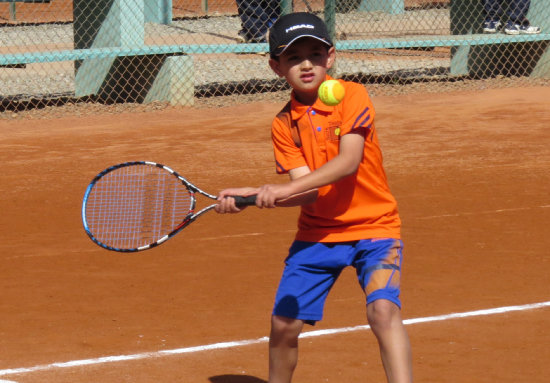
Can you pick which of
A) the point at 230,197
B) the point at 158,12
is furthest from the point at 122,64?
the point at 230,197

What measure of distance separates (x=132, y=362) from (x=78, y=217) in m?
3.35

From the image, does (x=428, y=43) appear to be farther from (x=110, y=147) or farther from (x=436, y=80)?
(x=110, y=147)

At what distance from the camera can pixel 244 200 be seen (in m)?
3.81

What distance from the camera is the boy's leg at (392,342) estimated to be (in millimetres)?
3730

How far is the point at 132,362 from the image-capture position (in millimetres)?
5023

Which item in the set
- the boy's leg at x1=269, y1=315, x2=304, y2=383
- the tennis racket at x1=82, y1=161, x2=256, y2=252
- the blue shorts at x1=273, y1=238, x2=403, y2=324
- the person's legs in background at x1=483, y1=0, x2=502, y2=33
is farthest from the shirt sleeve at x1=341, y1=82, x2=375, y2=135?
the person's legs in background at x1=483, y1=0, x2=502, y2=33

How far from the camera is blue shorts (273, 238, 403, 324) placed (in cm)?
395

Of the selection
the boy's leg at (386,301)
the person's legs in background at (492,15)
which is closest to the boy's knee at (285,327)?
the boy's leg at (386,301)

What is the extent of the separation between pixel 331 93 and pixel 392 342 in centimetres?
90

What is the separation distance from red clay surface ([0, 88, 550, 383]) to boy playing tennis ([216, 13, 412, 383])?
0.86 metres

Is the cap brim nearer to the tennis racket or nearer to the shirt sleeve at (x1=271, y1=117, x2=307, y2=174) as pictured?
the shirt sleeve at (x1=271, y1=117, x2=307, y2=174)

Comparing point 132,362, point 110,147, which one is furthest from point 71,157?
point 132,362

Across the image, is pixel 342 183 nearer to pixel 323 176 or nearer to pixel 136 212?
pixel 323 176

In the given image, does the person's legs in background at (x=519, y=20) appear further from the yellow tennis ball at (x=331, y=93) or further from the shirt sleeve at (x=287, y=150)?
the yellow tennis ball at (x=331, y=93)
